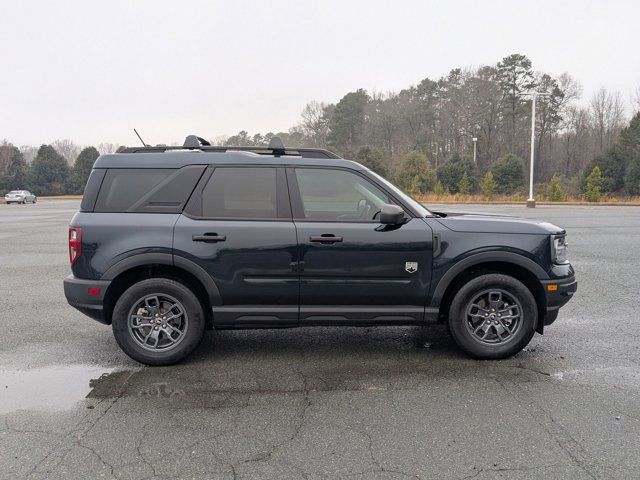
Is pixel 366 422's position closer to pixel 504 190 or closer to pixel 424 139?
pixel 504 190

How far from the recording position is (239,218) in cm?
424

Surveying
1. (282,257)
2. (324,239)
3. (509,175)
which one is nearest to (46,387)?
(282,257)

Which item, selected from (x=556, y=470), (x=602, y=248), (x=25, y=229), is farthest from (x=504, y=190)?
(x=556, y=470)

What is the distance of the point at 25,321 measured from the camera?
5680 mm

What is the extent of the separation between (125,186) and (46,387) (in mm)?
1849

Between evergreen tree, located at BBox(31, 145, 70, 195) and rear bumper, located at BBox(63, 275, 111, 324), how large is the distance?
66.1m

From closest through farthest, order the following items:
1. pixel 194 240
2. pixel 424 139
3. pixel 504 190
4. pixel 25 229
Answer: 1. pixel 194 240
2. pixel 25 229
3. pixel 504 190
4. pixel 424 139

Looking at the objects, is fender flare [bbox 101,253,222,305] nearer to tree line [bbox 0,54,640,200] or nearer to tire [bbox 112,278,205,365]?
tire [bbox 112,278,205,365]

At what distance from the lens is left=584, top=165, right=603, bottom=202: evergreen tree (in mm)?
36625

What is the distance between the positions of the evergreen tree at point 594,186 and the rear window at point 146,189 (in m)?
39.8

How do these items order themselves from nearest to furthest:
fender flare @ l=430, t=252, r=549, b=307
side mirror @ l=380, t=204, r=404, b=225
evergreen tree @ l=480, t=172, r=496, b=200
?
1. side mirror @ l=380, t=204, r=404, b=225
2. fender flare @ l=430, t=252, r=549, b=307
3. evergreen tree @ l=480, t=172, r=496, b=200

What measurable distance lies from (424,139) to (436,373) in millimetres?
57089

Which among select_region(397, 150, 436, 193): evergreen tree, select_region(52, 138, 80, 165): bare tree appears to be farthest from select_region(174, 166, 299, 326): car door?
select_region(52, 138, 80, 165): bare tree

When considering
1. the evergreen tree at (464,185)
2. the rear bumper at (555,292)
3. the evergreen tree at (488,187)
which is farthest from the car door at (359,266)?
the evergreen tree at (464,185)
